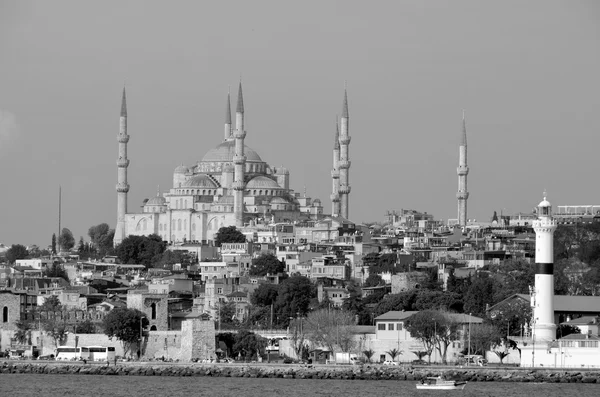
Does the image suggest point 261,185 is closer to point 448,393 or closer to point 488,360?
point 488,360

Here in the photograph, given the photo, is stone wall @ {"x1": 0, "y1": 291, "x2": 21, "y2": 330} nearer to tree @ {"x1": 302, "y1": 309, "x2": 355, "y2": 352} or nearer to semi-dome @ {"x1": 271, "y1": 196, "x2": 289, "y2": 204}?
tree @ {"x1": 302, "y1": 309, "x2": 355, "y2": 352}

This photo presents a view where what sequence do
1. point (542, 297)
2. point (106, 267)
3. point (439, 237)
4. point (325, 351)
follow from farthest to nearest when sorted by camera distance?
1. point (439, 237)
2. point (106, 267)
3. point (325, 351)
4. point (542, 297)

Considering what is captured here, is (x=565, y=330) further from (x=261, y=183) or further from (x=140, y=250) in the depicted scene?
(x=261, y=183)

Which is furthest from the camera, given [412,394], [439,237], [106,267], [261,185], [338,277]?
[261,185]

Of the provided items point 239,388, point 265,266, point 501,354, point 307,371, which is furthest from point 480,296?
point 265,266

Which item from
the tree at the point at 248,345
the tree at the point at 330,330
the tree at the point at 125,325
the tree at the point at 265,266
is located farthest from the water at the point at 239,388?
the tree at the point at 265,266

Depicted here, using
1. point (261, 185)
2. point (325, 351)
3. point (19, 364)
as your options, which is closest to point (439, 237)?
point (261, 185)
